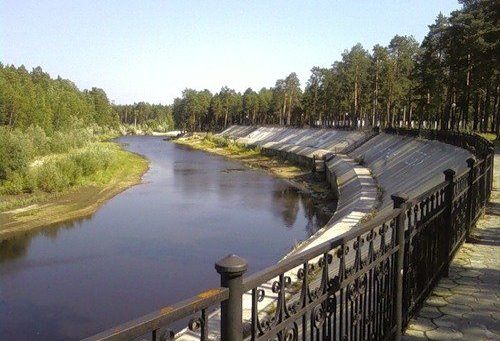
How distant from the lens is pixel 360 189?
2678 cm

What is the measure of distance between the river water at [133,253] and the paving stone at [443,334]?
465 inches

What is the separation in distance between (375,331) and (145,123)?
185568 mm

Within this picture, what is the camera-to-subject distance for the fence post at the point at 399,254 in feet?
14.7

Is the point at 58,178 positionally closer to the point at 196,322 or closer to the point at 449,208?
the point at 449,208

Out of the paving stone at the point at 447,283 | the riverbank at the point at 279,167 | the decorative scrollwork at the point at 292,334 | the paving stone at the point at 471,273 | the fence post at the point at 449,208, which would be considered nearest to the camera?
the decorative scrollwork at the point at 292,334

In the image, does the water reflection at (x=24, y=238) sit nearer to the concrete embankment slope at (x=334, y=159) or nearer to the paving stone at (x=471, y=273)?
the concrete embankment slope at (x=334, y=159)

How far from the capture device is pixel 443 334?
16.7 feet

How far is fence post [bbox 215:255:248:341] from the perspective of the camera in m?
2.32

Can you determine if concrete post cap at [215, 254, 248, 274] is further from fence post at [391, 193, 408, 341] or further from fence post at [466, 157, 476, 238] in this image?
fence post at [466, 157, 476, 238]

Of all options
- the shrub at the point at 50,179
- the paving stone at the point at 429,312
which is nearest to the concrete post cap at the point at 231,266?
the paving stone at the point at 429,312

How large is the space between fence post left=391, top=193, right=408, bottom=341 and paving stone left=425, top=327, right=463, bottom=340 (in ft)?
1.87

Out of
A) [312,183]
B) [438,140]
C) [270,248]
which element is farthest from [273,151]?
[270,248]

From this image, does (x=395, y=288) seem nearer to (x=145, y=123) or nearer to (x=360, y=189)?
(x=360, y=189)

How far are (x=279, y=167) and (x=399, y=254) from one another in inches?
2092
